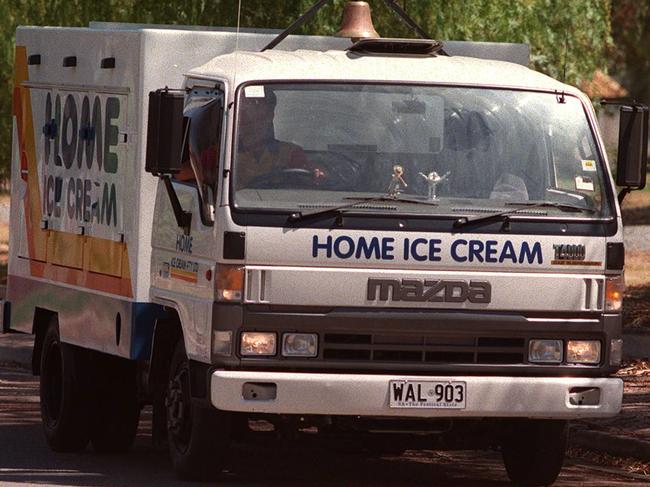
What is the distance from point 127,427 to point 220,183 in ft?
9.73

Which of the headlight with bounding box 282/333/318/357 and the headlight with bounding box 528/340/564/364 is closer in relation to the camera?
the headlight with bounding box 282/333/318/357

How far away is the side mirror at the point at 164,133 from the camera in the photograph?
10047 mm

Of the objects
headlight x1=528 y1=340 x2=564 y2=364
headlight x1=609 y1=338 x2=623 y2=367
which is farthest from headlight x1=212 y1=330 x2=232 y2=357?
headlight x1=609 y1=338 x2=623 y2=367

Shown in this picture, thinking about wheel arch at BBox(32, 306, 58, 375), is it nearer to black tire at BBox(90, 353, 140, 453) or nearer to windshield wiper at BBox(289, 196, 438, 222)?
black tire at BBox(90, 353, 140, 453)

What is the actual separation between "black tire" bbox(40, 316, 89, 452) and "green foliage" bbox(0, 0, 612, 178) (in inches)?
343

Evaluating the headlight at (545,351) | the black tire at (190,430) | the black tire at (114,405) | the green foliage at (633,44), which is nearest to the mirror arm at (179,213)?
the black tire at (190,430)

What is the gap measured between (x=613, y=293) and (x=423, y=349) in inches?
42.5

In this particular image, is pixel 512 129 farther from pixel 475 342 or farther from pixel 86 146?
pixel 86 146

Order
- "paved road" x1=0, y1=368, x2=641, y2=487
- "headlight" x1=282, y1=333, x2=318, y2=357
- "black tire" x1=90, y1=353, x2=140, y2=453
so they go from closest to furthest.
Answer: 1. "headlight" x1=282, y1=333, x2=318, y2=357
2. "paved road" x1=0, y1=368, x2=641, y2=487
3. "black tire" x1=90, y1=353, x2=140, y2=453

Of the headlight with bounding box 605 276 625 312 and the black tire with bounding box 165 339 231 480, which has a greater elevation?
the headlight with bounding box 605 276 625 312

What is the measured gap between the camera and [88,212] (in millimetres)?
12156

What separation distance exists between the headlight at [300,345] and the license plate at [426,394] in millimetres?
441

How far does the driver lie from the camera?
10141 mm

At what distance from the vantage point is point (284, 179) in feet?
33.2
